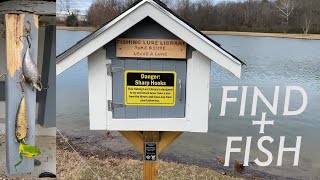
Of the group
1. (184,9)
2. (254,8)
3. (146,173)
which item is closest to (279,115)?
(254,8)

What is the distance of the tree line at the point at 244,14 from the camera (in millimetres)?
5438

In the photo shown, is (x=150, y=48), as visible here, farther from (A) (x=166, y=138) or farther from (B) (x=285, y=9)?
(B) (x=285, y=9)

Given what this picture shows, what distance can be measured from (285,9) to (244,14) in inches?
84.9

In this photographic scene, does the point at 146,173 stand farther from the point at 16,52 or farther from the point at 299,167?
the point at 299,167

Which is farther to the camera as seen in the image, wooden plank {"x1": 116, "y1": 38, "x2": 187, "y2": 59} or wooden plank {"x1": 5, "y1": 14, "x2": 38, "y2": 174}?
wooden plank {"x1": 5, "y1": 14, "x2": 38, "y2": 174}

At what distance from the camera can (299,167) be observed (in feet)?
20.8

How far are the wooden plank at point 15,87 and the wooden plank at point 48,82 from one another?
219 millimetres

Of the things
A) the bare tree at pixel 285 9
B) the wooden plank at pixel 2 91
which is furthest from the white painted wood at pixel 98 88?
the bare tree at pixel 285 9

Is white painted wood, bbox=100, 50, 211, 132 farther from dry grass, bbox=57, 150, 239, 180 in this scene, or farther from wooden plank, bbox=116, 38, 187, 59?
dry grass, bbox=57, 150, 239, 180

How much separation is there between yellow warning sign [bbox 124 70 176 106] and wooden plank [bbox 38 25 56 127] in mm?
750

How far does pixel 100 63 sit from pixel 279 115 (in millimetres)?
7355

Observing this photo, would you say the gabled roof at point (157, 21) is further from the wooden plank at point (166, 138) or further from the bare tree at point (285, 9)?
the bare tree at point (285, 9)

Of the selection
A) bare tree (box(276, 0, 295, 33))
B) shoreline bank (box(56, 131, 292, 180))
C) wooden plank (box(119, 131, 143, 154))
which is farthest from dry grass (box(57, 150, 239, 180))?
bare tree (box(276, 0, 295, 33))

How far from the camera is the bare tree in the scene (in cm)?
977
